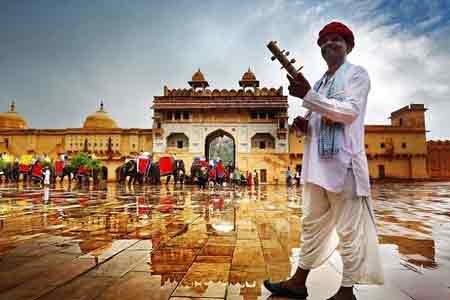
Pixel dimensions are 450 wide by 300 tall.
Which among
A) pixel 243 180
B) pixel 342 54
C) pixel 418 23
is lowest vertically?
pixel 243 180

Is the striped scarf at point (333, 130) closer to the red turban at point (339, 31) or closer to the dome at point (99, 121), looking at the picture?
the red turban at point (339, 31)

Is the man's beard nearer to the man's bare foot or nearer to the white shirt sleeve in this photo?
the white shirt sleeve

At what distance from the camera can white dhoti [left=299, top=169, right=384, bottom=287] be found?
1489 mm

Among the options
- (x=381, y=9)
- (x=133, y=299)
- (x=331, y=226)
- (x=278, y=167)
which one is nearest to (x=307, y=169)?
(x=331, y=226)

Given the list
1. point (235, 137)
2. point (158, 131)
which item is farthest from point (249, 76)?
point (158, 131)

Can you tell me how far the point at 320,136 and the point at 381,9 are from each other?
7929 mm

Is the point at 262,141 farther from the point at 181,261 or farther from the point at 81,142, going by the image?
the point at 181,261

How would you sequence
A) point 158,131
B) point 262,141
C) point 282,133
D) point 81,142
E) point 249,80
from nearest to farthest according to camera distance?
Answer: point 282,133
point 158,131
point 262,141
point 249,80
point 81,142

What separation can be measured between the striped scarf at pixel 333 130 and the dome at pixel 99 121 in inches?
1432

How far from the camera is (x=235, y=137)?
27719mm

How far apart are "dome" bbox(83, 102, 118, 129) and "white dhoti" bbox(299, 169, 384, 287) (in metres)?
36.4

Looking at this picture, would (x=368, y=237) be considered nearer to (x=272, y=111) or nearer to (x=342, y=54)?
(x=342, y=54)

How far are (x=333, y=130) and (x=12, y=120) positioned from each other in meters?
43.3

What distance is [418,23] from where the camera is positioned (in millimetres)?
8555
